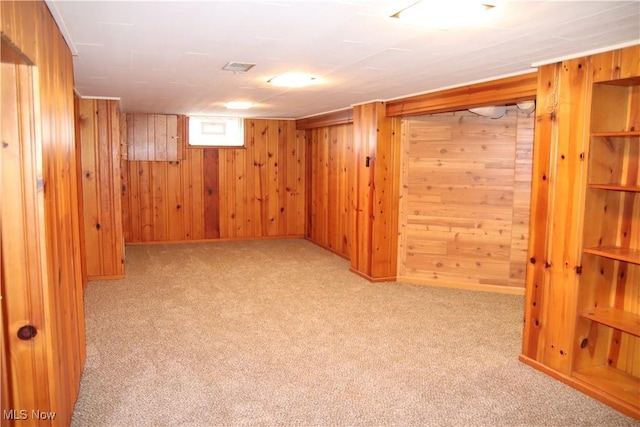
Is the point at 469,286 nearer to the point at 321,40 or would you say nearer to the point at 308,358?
the point at 308,358

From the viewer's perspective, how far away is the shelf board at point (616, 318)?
2.78 m

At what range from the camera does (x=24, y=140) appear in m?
1.83

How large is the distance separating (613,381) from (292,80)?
121 inches

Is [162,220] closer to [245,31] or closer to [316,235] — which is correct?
[316,235]

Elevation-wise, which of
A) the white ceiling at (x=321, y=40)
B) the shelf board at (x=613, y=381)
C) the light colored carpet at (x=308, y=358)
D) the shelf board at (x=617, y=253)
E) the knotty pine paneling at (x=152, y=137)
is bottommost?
the light colored carpet at (x=308, y=358)

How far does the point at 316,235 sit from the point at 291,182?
1063 millimetres

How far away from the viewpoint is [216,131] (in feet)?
25.2

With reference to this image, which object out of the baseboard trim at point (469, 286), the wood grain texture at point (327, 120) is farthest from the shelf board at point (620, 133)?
the wood grain texture at point (327, 120)

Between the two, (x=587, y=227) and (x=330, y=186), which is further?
(x=330, y=186)

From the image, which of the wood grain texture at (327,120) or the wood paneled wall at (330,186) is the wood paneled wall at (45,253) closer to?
the wood grain texture at (327,120)

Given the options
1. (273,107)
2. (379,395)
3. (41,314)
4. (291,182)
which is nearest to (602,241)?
(379,395)

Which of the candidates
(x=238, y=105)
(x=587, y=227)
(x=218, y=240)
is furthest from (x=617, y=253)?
(x=218, y=240)
